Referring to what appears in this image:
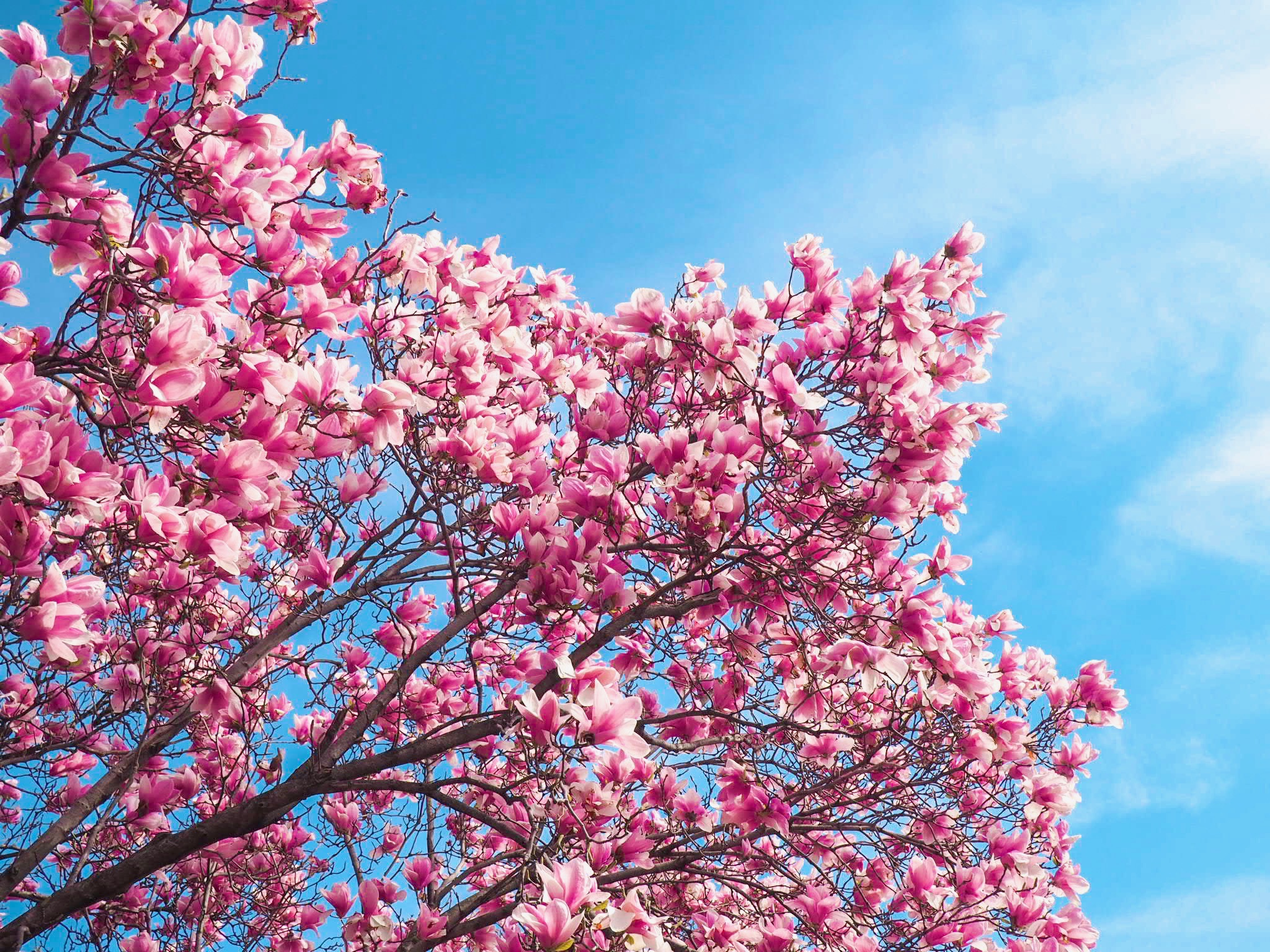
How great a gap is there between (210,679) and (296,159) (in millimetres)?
2020

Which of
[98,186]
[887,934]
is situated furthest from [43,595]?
[887,934]

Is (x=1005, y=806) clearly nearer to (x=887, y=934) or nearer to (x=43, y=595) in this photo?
(x=887, y=934)

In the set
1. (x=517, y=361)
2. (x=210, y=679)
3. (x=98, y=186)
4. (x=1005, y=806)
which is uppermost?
(x=517, y=361)

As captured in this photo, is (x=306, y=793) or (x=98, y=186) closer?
(x=98, y=186)

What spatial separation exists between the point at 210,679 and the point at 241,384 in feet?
4.77

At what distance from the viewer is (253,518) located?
330cm

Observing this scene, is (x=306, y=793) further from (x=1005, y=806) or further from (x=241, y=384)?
(x=1005, y=806)

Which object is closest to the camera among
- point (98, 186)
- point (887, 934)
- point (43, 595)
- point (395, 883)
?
point (43, 595)

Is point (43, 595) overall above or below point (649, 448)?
below

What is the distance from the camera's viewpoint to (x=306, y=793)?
3.85 metres

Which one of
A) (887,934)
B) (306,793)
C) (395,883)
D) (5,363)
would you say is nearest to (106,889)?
(306,793)

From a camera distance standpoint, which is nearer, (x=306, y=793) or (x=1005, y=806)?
(x=306, y=793)

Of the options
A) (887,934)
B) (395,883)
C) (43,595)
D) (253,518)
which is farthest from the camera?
(395,883)

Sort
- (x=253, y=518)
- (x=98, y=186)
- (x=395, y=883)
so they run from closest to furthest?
1. (x=98, y=186)
2. (x=253, y=518)
3. (x=395, y=883)
